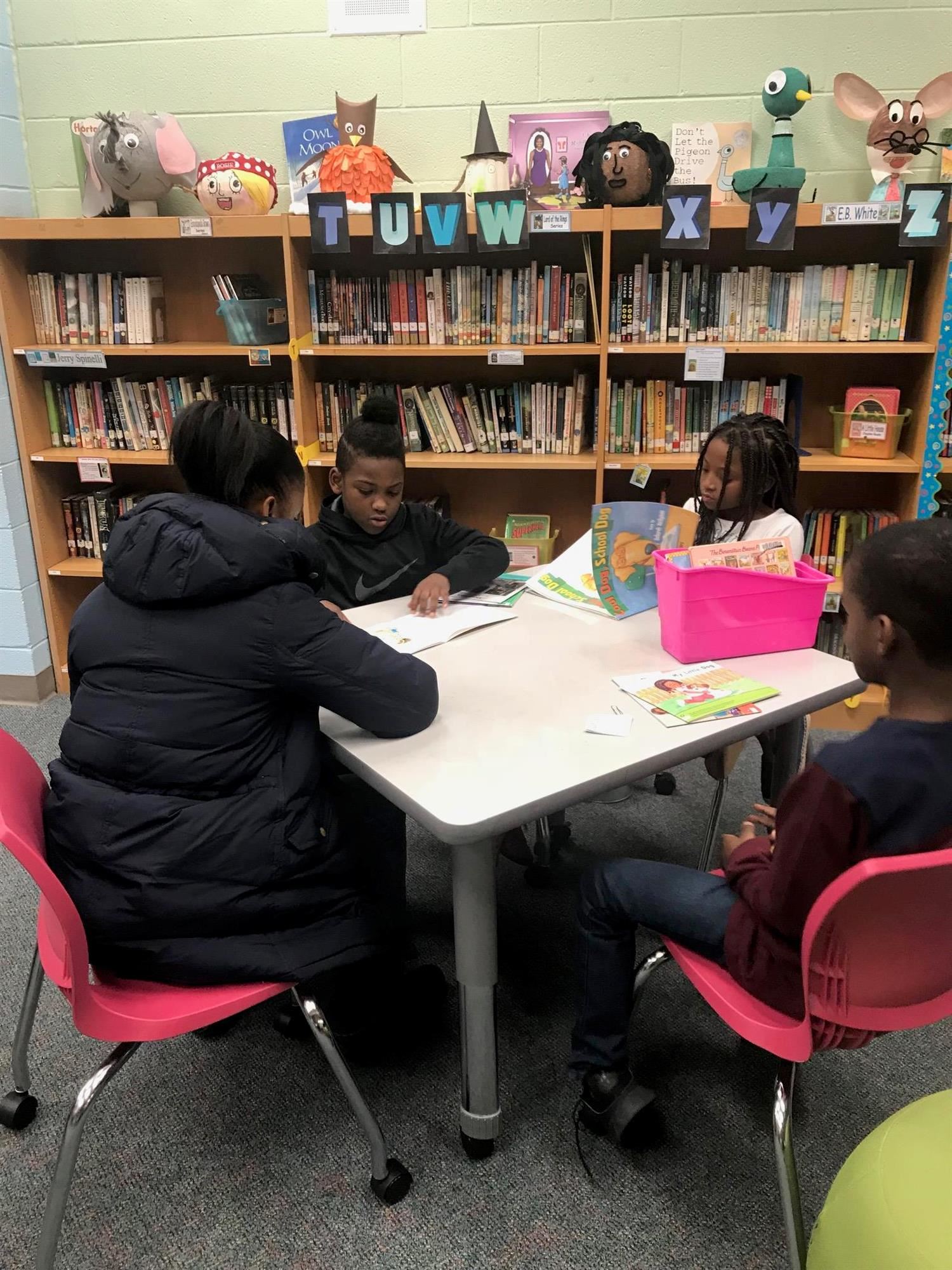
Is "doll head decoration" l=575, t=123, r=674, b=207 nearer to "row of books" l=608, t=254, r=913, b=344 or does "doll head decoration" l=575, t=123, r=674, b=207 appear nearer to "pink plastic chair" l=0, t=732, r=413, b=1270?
"row of books" l=608, t=254, r=913, b=344

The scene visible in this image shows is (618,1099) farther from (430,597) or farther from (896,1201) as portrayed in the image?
(430,597)

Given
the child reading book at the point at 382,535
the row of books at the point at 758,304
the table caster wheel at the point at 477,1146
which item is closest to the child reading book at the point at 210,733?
the table caster wheel at the point at 477,1146

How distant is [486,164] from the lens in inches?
112

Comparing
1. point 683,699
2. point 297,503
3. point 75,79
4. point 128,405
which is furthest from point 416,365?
point 683,699

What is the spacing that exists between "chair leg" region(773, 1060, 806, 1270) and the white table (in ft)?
1.37

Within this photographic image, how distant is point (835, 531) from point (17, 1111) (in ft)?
8.70

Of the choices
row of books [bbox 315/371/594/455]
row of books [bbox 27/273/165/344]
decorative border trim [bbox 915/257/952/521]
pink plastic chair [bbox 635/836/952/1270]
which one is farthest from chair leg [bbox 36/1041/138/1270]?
row of books [bbox 27/273/165/344]

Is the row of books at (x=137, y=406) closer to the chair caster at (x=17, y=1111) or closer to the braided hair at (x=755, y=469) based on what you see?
the braided hair at (x=755, y=469)

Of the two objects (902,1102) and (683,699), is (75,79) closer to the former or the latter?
(683,699)

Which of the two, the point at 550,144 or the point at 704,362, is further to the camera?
the point at 550,144

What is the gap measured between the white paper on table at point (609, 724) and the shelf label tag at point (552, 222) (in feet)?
5.78

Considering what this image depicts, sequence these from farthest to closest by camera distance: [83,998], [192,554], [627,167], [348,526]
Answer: [627,167] < [348,526] < [192,554] < [83,998]

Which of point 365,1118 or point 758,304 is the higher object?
point 758,304

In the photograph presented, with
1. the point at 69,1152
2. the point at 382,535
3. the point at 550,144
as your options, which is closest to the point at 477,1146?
the point at 69,1152
